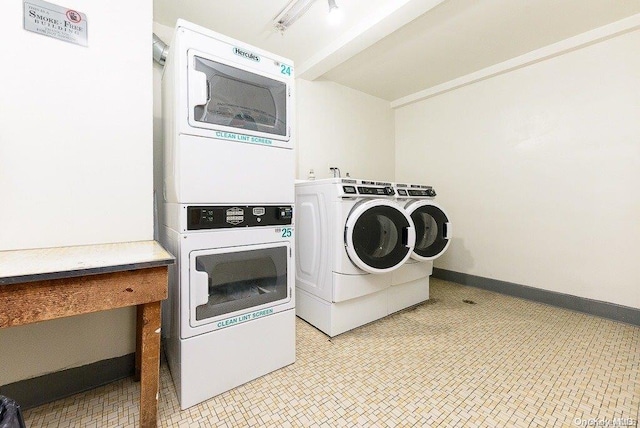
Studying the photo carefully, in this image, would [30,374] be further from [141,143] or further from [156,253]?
[141,143]

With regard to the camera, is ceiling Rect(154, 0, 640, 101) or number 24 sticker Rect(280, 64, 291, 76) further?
ceiling Rect(154, 0, 640, 101)

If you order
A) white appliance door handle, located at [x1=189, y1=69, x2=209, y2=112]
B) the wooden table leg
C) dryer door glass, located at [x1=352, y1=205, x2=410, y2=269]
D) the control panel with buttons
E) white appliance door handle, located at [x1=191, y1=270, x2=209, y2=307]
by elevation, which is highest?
white appliance door handle, located at [x1=189, y1=69, x2=209, y2=112]

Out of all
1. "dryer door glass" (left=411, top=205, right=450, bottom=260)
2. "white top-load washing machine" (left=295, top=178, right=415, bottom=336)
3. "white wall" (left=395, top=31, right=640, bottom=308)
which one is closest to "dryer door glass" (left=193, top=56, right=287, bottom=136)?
"white top-load washing machine" (left=295, top=178, right=415, bottom=336)

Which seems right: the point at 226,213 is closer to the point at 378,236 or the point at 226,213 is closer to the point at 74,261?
the point at 74,261

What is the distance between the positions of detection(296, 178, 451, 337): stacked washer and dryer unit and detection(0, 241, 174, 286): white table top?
1.10 meters

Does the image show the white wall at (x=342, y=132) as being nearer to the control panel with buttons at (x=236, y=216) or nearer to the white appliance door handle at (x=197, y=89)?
the control panel with buttons at (x=236, y=216)

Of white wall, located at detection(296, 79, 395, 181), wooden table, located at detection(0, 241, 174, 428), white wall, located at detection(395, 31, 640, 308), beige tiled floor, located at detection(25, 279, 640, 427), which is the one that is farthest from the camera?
white wall, located at detection(296, 79, 395, 181)

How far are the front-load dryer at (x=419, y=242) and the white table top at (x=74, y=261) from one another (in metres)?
1.83

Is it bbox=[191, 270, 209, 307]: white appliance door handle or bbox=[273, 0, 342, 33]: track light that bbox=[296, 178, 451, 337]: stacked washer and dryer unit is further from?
bbox=[273, 0, 342, 33]: track light

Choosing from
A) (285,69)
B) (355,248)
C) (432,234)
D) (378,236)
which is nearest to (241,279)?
(355,248)

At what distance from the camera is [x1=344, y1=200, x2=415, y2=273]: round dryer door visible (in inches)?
74.2

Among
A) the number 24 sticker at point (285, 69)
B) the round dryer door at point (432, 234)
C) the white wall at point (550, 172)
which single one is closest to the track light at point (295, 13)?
the number 24 sticker at point (285, 69)

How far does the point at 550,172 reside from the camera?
8.29ft

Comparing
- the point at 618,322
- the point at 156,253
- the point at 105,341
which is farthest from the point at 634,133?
the point at 105,341
